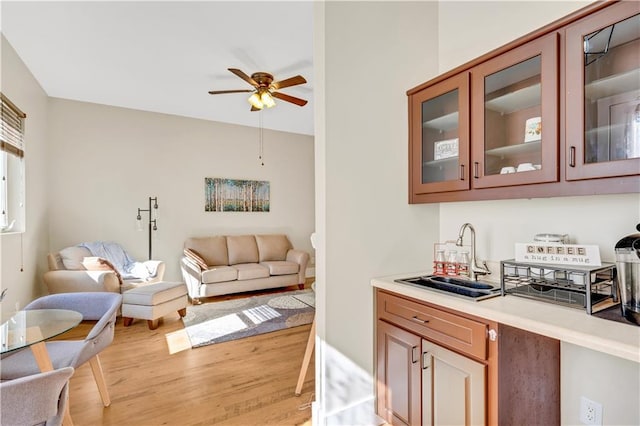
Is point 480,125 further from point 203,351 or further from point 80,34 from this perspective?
point 80,34

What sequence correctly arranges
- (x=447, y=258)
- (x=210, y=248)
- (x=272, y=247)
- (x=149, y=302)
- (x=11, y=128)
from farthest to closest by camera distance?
(x=272, y=247) < (x=210, y=248) < (x=149, y=302) < (x=11, y=128) < (x=447, y=258)

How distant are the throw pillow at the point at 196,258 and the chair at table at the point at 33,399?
133 inches

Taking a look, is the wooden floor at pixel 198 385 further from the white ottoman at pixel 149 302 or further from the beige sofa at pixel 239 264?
the beige sofa at pixel 239 264

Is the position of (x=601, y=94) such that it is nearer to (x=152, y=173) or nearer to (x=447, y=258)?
(x=447, y=258)

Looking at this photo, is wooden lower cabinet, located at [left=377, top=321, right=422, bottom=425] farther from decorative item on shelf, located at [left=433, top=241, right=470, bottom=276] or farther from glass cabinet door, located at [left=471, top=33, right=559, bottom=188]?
glass cabinet door, located at [left=471, top=33, right=559, bottom=188]

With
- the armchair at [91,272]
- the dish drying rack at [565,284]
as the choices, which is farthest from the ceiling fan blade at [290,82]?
the armchair at [91,272]

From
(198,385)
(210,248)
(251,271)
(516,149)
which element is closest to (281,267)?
(251,271)

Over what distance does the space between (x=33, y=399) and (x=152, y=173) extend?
4353 millimetres

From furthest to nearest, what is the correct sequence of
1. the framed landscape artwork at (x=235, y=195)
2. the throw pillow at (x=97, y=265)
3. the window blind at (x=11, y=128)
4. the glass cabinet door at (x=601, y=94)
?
1. the framed landscape artwork at (x=235, y=195)
2. the throw pillow at (x=97, y=265)
3. the window blind at (x=11, y=128)
4. the glass cabinet door at (x=601, y=94)

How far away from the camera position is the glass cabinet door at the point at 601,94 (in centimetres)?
125

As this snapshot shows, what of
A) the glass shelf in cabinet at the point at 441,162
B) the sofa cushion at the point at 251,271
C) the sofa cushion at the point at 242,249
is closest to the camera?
the glass shelf in cabinet at the point at 441,162

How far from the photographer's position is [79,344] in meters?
1.87

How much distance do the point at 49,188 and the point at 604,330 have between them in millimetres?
5747

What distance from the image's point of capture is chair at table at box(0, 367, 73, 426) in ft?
3.51
